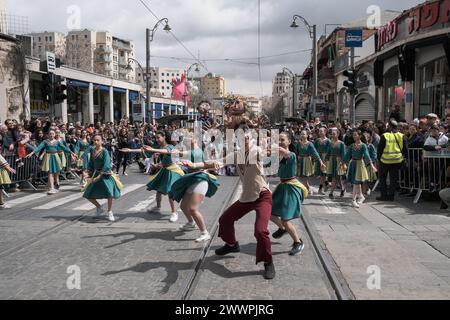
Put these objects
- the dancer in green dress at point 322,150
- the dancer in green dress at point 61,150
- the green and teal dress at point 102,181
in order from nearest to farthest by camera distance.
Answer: the green and teal dress at point 102,181 < the dancer in green dress at point 322,150 < the dancer in green dress at point 61,150

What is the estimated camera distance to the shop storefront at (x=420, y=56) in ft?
60.4

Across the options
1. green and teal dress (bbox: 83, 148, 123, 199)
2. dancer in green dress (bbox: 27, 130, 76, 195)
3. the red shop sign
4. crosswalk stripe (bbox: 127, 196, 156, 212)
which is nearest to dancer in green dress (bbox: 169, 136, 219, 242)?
green and teal dress (bbox: 83, 148, 123, 199)

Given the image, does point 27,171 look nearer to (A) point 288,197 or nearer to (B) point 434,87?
(A) point 288,197

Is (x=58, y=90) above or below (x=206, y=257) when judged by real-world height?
above

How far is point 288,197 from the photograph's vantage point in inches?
269

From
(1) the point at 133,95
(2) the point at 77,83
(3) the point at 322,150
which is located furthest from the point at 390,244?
(1) the point at 133,95

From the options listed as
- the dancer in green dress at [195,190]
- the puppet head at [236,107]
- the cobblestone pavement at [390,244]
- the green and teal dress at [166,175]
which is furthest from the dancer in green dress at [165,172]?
the puppet head at [236,107]

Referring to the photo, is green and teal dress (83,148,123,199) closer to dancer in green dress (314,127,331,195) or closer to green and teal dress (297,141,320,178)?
green and teal dress (297,141,320,178)

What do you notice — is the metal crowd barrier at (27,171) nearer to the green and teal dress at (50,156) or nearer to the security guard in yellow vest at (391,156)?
the green and teal dress at (50,156)

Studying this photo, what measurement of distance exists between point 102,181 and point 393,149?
272 inches

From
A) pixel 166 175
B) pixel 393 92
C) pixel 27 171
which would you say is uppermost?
pixel 393 92

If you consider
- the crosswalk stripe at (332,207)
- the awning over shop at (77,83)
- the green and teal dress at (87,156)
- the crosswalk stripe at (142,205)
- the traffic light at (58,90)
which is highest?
the awning over shop at (77,83)

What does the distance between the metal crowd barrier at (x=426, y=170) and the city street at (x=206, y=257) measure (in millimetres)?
1003
